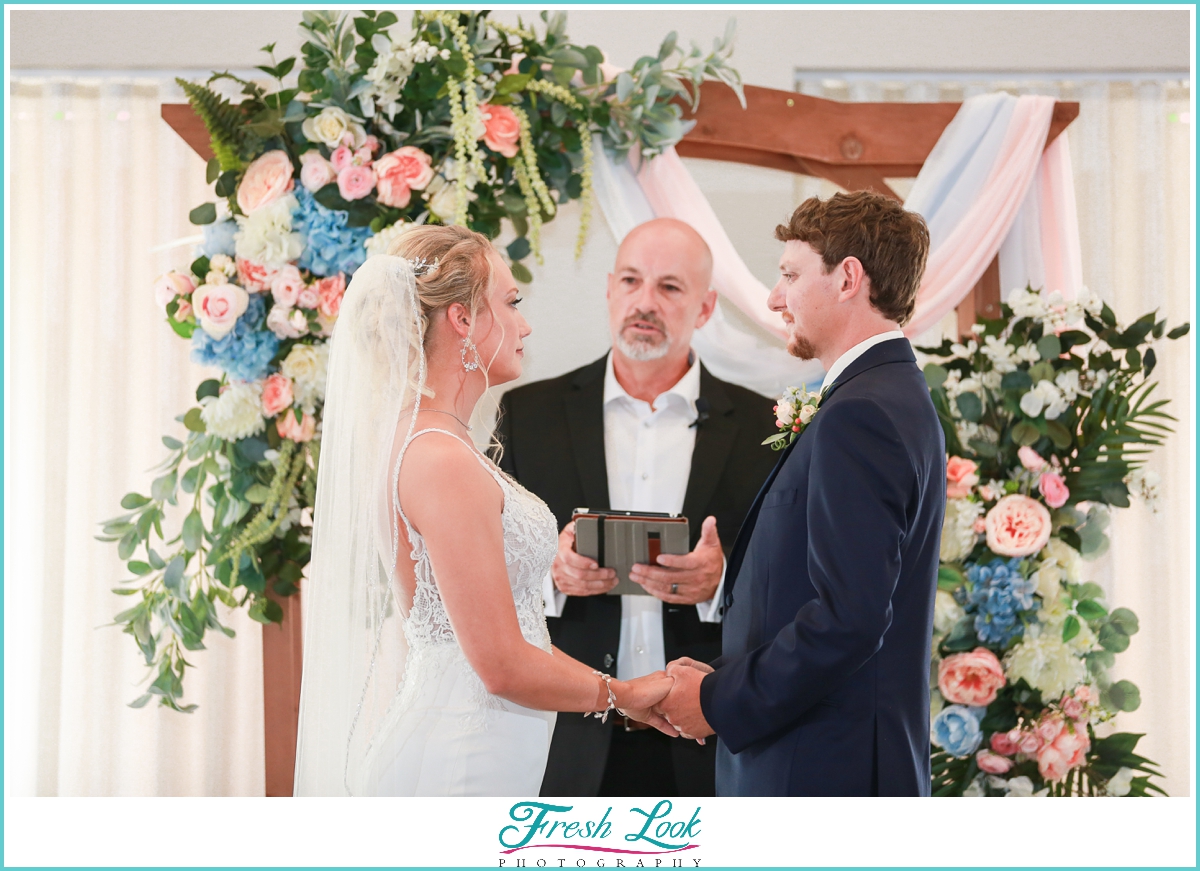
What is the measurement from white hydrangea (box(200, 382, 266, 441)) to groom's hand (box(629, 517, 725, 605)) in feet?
4.07

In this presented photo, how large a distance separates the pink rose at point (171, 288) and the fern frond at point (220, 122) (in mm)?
365

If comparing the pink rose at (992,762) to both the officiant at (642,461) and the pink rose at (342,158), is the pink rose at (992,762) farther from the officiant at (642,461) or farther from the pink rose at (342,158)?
the pink rose at (342,158)

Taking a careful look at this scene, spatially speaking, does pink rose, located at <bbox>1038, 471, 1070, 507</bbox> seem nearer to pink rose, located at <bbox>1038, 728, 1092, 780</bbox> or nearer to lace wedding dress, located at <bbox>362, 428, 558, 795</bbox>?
pink rose, located at <bbox>1038, 728, 1092, 780</bbox>

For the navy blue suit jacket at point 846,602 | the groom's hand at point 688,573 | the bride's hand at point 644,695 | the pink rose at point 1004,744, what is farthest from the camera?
the pink rose at point 1004,744

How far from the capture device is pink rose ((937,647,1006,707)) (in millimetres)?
2930

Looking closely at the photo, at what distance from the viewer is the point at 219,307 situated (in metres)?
2.78

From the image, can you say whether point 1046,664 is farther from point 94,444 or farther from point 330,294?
point 94,444

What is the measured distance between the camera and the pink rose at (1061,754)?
295 cm

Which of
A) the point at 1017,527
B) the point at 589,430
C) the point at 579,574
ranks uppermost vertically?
the point at 589,430

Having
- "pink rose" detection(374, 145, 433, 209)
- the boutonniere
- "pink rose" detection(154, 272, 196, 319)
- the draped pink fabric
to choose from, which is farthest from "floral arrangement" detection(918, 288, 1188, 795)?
"pink rose" detection(154, 272, 196, 319)

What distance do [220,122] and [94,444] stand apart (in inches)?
62.2

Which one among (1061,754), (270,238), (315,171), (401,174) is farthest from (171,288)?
(1061,754)

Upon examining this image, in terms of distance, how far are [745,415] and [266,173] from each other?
168 cm

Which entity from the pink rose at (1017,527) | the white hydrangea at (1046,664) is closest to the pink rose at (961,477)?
the pink rose at (1017,527)
